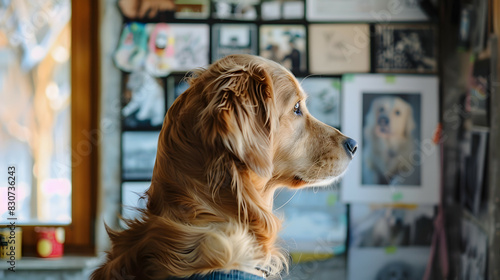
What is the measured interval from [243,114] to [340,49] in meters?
1.39

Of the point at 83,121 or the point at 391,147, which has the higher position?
the point at 83,121

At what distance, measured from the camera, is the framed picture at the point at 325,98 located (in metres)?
2.10

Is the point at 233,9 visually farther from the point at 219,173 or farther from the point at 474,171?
the point at 219,173

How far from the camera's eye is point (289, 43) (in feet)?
6.88

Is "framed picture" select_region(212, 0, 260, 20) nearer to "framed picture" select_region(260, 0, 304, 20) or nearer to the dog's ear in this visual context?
"framed picture" select_region(260, 0, 304, 20)

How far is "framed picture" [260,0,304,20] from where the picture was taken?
2094mm

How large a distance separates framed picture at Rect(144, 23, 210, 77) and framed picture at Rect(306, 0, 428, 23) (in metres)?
0.54

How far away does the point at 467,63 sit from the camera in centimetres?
201

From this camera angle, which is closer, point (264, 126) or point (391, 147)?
point (264, 126)

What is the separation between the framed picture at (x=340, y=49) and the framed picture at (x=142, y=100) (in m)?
0.75

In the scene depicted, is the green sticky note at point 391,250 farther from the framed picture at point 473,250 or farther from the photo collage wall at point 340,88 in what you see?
the framed picture at point 473,250

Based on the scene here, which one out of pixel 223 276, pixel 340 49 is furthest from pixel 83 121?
pixel 223 276

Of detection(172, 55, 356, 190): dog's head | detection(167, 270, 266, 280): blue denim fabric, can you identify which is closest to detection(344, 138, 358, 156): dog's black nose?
detection(172, 55, 356, 190): dog's head

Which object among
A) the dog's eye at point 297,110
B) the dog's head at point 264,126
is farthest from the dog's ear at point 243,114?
the dog's eye at point 297,110
